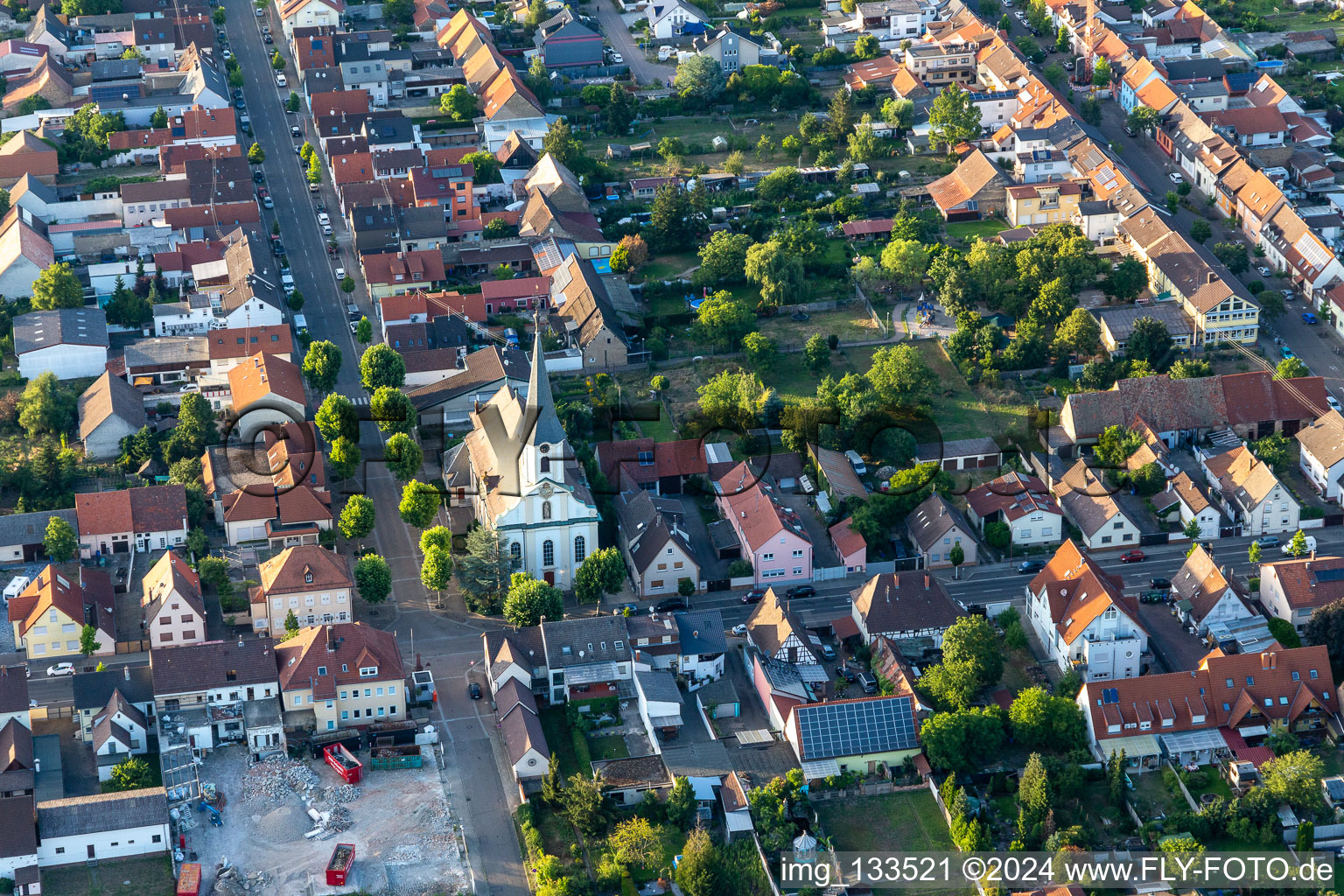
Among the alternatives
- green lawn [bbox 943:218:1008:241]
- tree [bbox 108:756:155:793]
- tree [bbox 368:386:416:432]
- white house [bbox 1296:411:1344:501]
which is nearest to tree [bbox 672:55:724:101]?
green lawn [bbox 943:218:1008:241]

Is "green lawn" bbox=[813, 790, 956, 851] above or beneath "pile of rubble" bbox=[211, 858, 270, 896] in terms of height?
beneath

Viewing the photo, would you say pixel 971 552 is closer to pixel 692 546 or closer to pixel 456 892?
pixel 692 546

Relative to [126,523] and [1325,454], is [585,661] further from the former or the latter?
[1325,454]

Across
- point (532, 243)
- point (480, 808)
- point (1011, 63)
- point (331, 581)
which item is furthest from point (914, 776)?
point (1011, 63)

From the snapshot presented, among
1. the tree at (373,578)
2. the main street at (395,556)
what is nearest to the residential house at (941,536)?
the main street at (395,556)

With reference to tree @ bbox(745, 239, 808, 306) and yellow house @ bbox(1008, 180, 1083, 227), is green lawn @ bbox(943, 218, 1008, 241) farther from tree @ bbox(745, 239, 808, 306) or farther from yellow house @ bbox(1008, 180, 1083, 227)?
tree @ bbox(745, 239, 808, 306)

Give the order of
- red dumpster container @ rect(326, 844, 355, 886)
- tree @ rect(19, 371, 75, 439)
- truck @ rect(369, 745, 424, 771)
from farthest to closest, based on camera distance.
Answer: tree @ rect(19, 371, 75, 439) < truck @ rect(369, 745, 424, 771) < red dumpster container @ rect(326, 844, 355, 886)

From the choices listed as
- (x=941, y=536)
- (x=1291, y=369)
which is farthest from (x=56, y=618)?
(x=1291, y=369)
